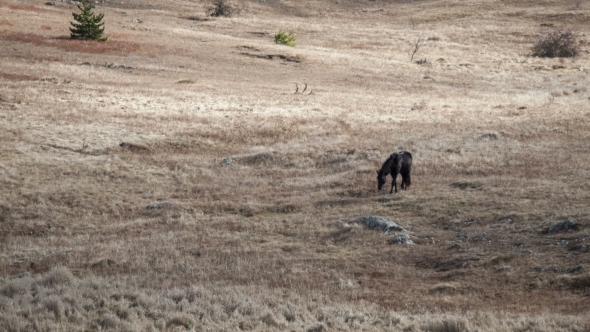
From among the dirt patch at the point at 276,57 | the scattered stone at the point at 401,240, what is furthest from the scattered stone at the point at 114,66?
the scattered stone at the point at 401,240

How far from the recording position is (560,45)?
70.9 metres

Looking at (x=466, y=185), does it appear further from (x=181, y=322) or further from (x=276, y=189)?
(x=181, y=322)

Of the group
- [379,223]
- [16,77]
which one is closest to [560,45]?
[16,77]

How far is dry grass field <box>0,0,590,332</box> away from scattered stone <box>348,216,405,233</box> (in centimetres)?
36

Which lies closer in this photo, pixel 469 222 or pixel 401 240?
pixel 401 240

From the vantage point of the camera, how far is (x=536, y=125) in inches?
1415

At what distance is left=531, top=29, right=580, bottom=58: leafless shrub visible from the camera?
70.9 metres

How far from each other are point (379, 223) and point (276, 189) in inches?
294

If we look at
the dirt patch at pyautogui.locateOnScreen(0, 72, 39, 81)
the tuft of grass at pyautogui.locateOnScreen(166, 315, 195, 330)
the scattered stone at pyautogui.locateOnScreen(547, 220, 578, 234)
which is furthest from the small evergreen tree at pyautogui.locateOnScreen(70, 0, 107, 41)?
the tuft of grass at pyautogui.locateOnScreen(166, 315, 195, 330)

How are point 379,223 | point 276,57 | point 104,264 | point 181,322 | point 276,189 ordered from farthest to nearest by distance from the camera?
point 276,57 → point 276,189 → point 379,223 → point 104,264 → point 181,322

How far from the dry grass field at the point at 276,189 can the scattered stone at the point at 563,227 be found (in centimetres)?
37

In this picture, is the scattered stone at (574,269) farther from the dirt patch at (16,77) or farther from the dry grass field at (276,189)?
the dirt patch at (16,77)

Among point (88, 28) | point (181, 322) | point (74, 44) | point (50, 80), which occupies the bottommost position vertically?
point (50, 80)

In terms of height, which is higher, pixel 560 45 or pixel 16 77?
pixel 560 45
